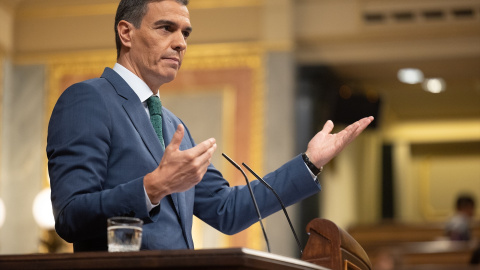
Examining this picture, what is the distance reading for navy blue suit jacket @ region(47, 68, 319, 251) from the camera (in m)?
1.57

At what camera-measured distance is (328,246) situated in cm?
162

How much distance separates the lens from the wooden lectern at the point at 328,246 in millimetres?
1604

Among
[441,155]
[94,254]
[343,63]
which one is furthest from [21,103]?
[441,155]

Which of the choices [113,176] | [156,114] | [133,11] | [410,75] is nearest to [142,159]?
[113,176]

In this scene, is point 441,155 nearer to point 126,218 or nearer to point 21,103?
point 21,103

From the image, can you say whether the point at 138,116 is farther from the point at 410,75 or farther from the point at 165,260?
the point at 410,75

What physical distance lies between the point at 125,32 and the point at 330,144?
0.57 m

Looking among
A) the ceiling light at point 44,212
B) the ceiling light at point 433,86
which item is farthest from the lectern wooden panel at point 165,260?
the ceiling light at point 433,86

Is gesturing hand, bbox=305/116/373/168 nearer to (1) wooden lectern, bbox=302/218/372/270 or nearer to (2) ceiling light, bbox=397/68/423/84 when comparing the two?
(1) wooden lectern, bbox=302/218/372/270

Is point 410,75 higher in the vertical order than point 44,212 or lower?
higher

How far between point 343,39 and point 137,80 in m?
6.94

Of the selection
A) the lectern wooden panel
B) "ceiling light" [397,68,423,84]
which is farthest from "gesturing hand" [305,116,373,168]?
"ceiling light" [397,68,423,84]

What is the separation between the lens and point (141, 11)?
196cm

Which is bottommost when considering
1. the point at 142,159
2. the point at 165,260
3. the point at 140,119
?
the point at 165,260
